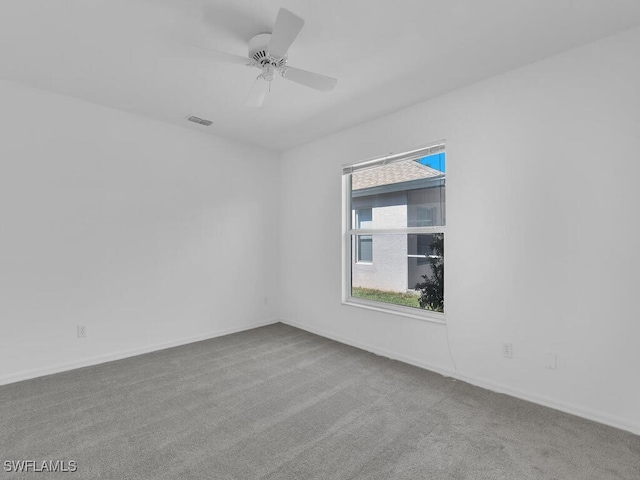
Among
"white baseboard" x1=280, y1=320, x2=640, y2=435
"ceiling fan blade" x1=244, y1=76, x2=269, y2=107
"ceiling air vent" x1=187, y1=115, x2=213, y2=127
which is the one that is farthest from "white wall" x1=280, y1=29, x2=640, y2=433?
"ceiling air vent" x1=187, y1=115, x2=213, y2=127

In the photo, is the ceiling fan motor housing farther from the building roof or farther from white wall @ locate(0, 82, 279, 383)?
white wall @ locate(0, 82, 279, 383)

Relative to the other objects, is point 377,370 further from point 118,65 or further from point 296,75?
point 118,65

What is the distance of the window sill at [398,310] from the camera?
312 centimetres

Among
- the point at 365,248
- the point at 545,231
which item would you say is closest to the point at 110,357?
the point at 365,248

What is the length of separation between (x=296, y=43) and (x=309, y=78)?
0.27 metres

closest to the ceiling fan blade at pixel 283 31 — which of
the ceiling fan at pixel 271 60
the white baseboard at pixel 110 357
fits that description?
the ceiling fan at pixel 271 60

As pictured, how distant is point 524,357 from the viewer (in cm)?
251

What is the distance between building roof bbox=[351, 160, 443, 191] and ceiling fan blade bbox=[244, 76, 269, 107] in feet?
5.44

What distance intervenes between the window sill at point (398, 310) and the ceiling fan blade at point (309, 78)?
7.52ft

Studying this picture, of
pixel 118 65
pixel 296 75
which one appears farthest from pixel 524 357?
pixel 118 65

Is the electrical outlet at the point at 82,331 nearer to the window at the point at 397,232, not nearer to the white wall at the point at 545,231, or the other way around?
the window at the point at 397,232

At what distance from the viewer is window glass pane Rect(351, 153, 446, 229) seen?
3.19 m

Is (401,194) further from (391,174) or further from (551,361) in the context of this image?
(551,361)

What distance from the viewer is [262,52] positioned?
214 cm
